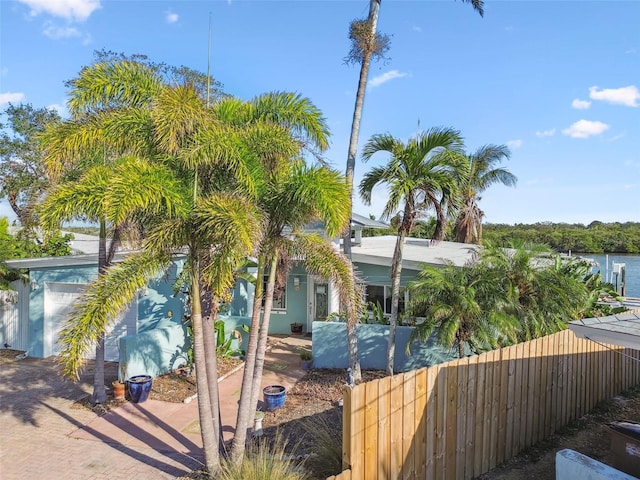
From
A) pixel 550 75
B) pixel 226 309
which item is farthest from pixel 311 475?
pixel 550 75

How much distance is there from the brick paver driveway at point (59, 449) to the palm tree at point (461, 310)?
4.99 meters

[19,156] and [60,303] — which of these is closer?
[60,303]

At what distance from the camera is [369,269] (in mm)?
13664

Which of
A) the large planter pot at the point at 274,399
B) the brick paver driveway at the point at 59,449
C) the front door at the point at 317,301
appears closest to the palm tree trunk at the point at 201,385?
the brick paver driveway at the point at 59,449

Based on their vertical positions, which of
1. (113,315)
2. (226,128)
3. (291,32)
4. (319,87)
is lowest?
(113,315)

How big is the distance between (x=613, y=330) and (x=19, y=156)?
83.8ft

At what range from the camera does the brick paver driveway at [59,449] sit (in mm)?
6469

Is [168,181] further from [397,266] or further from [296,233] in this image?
[397,266]

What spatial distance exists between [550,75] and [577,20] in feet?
5.87

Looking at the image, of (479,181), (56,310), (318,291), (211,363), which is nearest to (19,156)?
(56,310)

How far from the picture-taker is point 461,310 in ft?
28.0

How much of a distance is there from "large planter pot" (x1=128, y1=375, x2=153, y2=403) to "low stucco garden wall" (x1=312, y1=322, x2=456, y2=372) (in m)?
4.15

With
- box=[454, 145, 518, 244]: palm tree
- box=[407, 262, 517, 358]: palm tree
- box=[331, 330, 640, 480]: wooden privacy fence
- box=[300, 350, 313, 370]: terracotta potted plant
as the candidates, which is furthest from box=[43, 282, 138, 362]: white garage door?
box=[454, 145, 518, 244]: palm tree

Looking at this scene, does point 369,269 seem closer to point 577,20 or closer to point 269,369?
point 269,369
